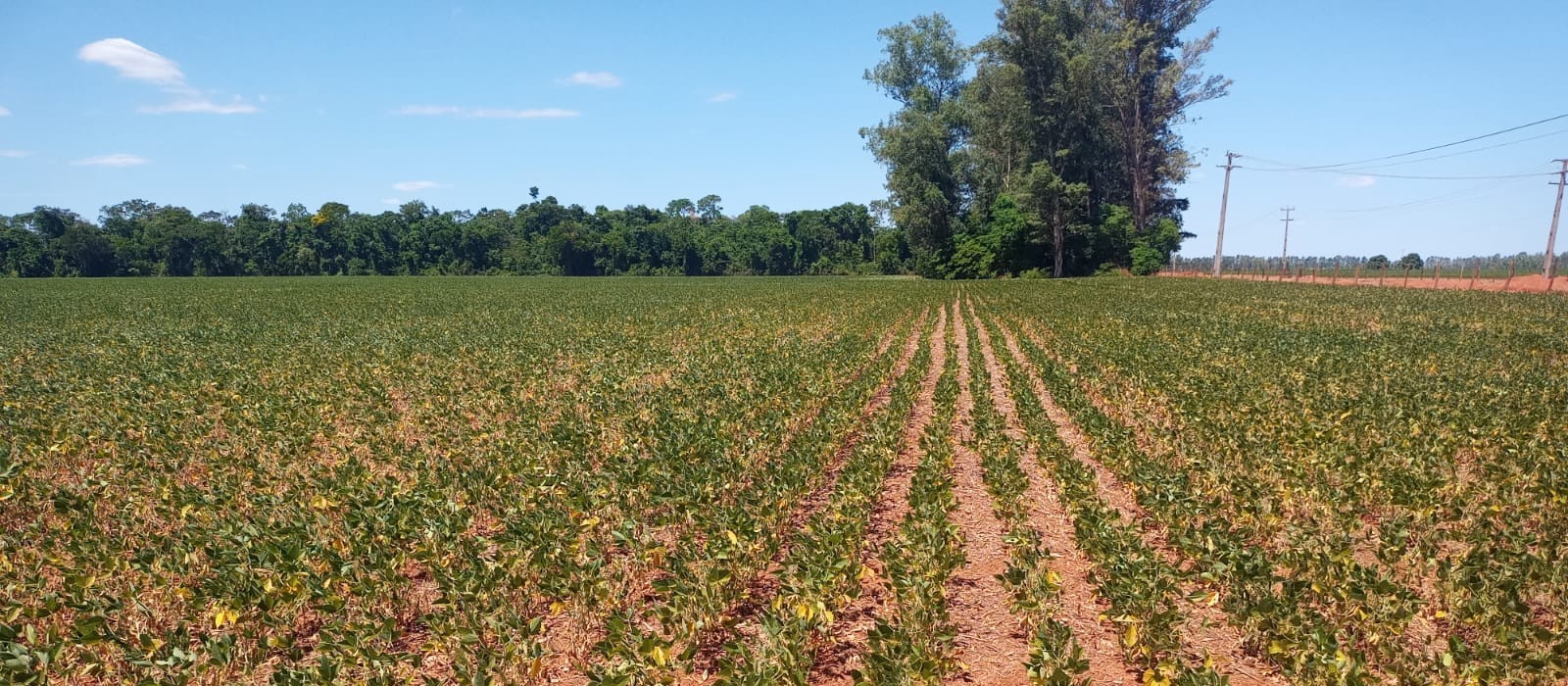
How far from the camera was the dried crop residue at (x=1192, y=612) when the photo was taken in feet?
14.1

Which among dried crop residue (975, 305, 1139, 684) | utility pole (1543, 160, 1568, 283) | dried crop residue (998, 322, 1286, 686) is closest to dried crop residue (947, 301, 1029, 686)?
dried crop residue (975, 305, 1139, 684)

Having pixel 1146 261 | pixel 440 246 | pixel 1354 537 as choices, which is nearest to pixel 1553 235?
pixel 1146 261

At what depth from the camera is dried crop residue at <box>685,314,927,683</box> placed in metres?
4.62

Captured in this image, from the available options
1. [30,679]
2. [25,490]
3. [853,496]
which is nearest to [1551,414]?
[853,496]

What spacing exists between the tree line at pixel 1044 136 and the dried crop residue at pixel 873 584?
56870mm

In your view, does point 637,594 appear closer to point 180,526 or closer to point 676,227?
point 180,526

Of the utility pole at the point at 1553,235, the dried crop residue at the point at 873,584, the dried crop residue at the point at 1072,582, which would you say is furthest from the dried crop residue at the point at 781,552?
the utility pole at the point at 1553,235

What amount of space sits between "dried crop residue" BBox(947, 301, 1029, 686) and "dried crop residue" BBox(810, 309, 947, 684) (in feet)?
1.79

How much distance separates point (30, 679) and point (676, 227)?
13978 centimetres

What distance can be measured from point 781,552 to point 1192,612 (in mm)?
3111

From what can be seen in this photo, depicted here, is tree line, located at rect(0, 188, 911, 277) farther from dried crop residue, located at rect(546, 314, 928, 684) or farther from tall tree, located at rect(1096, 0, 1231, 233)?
dried crop residue, located at rect(546, 314, 928, 684)

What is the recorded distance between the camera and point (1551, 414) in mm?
9281

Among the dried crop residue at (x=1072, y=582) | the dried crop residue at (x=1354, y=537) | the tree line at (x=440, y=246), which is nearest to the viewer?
the dried crop residue at (x=1072, y=582)

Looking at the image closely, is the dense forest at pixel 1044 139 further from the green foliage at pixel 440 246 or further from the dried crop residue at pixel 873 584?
the dried crop residue at pixel 873 584
